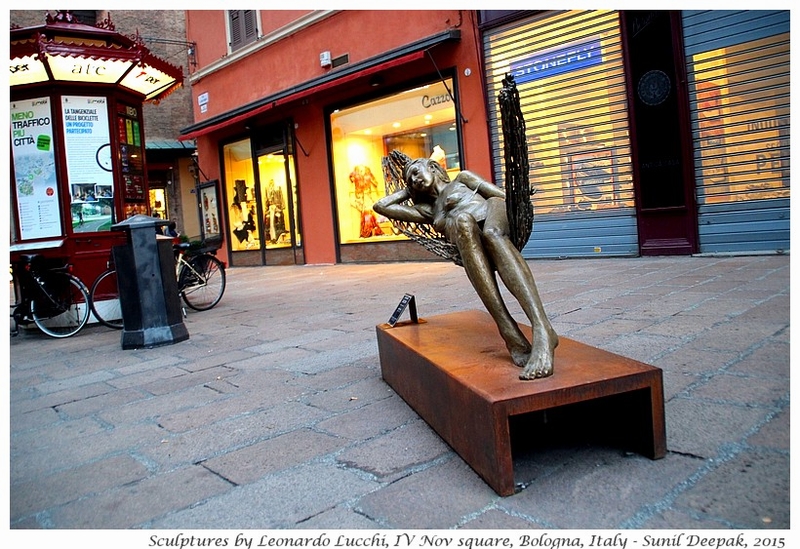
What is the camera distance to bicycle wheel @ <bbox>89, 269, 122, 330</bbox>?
6.13 meters

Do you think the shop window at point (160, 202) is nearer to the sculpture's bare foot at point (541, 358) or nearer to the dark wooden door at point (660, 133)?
the dark wooden door at point (660, 133)

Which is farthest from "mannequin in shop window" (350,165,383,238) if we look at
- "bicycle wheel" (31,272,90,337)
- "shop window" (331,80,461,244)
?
"bicycle wheel" (31,272,90,337)

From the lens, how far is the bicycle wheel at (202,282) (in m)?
7.02

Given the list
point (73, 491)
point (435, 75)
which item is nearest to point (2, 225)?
point (73, 491)

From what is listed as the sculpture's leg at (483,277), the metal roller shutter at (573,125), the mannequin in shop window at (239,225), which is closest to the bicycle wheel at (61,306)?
the sculpture's leg at (483,277)

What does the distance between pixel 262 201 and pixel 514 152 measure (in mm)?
12312

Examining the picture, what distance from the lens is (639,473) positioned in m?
1.95

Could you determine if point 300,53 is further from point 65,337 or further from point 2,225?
point 2,225

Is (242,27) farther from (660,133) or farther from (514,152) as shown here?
(514,152)

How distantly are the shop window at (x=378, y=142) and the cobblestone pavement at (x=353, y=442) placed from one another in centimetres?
610

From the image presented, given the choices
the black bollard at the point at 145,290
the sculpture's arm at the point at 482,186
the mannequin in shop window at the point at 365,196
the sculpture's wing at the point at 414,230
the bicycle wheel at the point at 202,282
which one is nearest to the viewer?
the sculpture's arm at the point at 482,186

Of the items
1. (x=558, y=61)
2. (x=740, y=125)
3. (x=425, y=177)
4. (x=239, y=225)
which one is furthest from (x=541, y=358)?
(x=239, y=225)

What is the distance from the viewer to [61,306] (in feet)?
20.1

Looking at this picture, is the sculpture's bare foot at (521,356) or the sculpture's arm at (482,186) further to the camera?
the sculpture's arm at (482,186)
